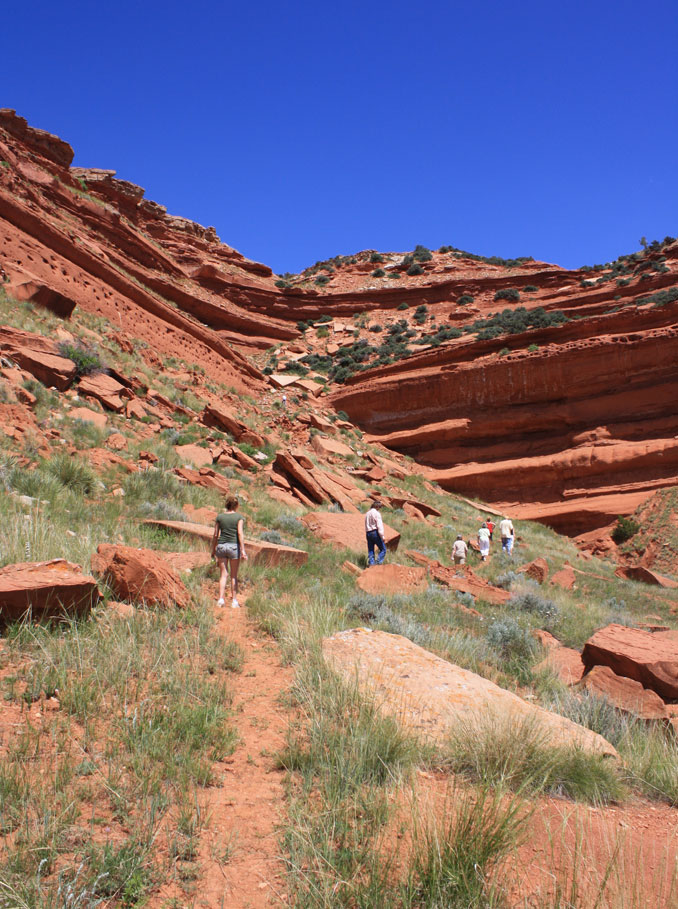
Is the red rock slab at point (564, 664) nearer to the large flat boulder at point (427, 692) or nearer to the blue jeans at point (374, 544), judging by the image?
the large flat boulder at point (427, 692)

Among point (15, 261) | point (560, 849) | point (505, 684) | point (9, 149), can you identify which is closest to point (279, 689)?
point (560, 849)

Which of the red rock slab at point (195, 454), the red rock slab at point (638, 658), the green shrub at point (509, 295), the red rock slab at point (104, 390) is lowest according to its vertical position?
the red rock slab at point (638, 658)

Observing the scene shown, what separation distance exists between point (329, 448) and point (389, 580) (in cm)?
1280

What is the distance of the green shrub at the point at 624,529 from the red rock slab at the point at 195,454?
17.5 m

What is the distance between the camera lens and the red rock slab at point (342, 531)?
34.1ft

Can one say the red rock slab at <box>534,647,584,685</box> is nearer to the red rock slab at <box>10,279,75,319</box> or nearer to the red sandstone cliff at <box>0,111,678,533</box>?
the red rock slab at <box>10,279,75,319</box>

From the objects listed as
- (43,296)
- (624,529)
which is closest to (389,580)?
(43,296)

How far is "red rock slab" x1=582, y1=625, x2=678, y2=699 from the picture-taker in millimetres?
4941

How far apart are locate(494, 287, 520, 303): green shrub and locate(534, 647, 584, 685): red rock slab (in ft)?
120

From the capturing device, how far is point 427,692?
11.6ft

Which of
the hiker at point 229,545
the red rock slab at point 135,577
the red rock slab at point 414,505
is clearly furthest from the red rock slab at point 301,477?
the red rock slab at point 135,577

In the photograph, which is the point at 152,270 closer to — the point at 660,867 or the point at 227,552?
the point at 227,552

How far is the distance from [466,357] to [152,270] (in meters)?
17.9

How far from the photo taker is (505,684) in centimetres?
471
